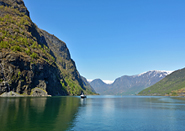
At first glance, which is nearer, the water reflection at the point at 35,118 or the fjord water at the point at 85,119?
the water reflection at the point at 35,118

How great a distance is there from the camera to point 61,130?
115ft

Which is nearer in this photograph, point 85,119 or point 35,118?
point 35,118

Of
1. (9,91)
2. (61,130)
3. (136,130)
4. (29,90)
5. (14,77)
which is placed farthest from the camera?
(29,90)

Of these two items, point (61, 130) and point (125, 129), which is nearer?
point (61, 130)

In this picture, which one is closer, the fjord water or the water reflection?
the water reflection

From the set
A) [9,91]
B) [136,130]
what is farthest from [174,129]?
[9,91]

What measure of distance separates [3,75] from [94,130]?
168 meters

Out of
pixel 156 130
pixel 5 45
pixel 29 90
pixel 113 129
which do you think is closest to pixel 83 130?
pixel 113 129

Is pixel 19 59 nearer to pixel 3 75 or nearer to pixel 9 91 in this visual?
pixel 3 75

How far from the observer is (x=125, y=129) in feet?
126

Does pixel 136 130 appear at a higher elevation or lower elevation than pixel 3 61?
lower

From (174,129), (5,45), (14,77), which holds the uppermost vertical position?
(5,45)

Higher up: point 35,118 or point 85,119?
point 35,118

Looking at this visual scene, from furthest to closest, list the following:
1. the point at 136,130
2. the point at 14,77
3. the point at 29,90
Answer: the point at 29,90 < the point at 14,77 < the point at 136,130
